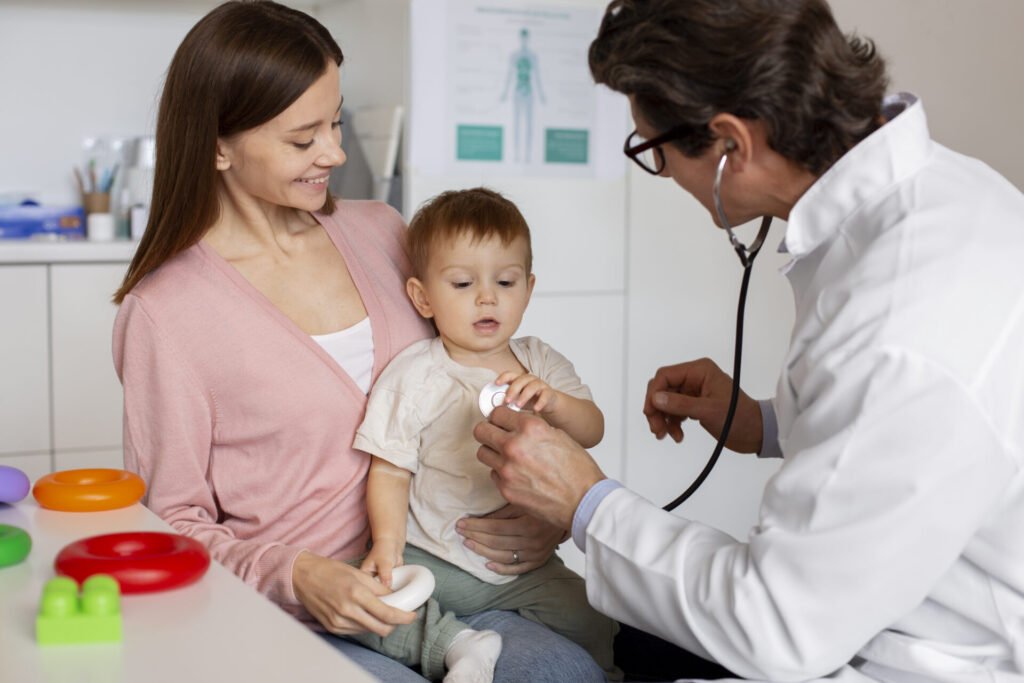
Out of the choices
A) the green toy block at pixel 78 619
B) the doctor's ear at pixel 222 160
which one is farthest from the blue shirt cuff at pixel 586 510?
the doctor's ear at pixel 222 160

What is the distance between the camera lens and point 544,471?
4.30 feet

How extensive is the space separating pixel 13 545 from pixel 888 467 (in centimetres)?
76

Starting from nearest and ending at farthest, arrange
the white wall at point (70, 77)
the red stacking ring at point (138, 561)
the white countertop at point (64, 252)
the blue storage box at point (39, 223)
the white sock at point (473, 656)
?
the red stacking ring at point (138, 561)
the white sock at point (473, 656)
the white countertop at point (64, 252)
the blue storage box at point (39, 223)
the white wall at point (70, 77)

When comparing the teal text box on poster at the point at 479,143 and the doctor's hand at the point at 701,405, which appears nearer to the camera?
the doctor's hand at the point at 701,405

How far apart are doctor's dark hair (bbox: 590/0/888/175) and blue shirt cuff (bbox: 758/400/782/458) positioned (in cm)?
52

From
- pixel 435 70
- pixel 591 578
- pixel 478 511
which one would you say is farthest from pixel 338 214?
pixel 435 70

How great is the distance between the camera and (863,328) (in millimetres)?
1050

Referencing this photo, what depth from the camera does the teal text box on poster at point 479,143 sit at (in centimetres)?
283

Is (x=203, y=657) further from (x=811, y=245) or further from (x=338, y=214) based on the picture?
(x=338, y=214)

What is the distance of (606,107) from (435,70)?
19.0 inches

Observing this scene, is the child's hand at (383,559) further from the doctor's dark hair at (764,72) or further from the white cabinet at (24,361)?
the white cabinet at (24,361)

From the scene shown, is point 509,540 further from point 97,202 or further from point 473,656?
point 97,202

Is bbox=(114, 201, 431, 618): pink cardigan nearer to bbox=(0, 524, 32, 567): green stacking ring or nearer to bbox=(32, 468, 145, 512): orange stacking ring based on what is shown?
bbox=(32, 468, 145, 512): orange stacking ring

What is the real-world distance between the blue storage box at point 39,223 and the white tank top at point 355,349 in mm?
1769
